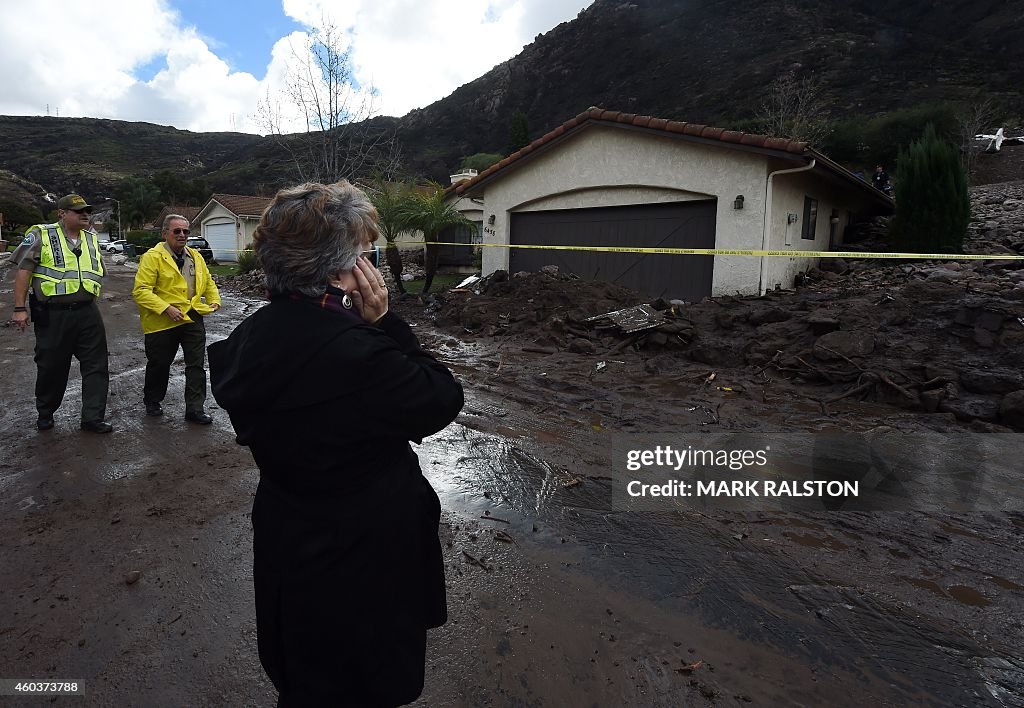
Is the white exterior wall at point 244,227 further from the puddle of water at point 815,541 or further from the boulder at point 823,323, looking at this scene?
the puddle of water at point 815,541

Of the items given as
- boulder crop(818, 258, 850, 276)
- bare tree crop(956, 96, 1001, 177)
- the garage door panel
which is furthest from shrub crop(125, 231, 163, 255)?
bare tree crop(956, 96, 1001, 177)

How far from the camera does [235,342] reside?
159cm

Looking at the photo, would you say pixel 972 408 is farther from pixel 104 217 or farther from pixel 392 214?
pixel 104 217

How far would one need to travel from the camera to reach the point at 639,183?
12289mm

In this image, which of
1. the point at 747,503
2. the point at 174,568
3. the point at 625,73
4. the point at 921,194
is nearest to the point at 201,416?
the point at 174,568

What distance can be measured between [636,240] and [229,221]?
31709mm

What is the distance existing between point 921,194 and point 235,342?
1488 centimetres

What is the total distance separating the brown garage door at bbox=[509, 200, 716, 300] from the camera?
1177 centimetres

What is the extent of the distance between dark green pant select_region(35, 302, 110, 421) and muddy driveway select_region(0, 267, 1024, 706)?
553 millimetres

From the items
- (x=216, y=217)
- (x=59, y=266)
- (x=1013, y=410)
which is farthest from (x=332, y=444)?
(x=216, y=217)

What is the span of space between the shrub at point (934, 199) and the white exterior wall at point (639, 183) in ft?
14.7

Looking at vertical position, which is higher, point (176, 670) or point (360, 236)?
point (360, 236)

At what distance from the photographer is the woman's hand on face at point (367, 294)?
1.60m

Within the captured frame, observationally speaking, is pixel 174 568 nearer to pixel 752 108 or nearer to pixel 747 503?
pixel 747 503
